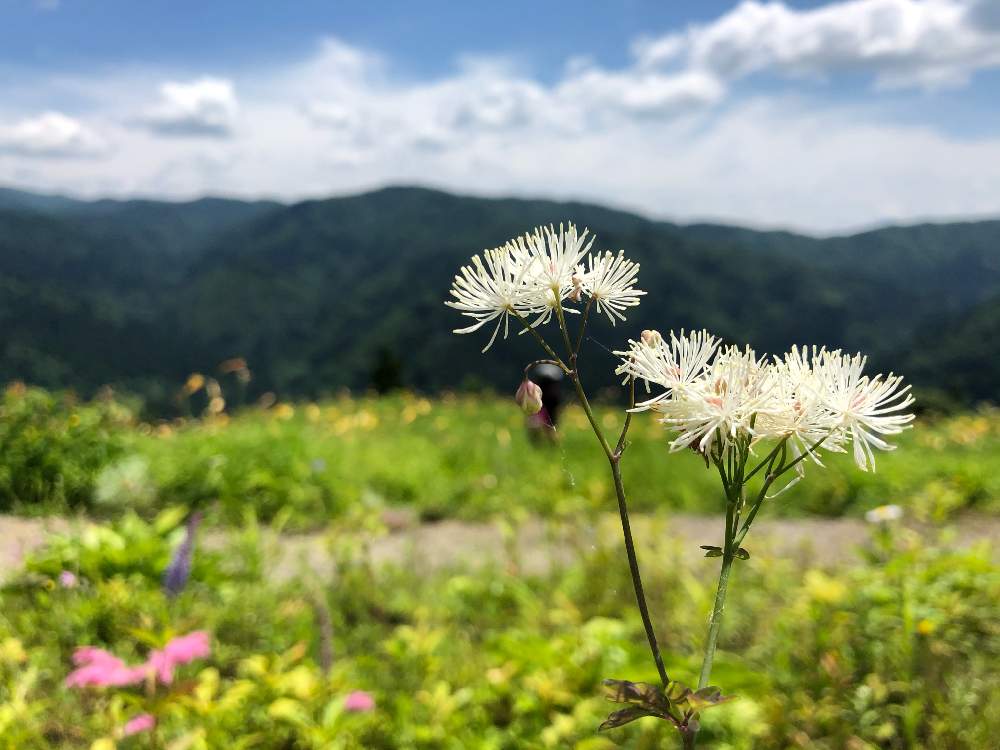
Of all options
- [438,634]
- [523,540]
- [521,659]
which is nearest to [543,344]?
A: [521,659]

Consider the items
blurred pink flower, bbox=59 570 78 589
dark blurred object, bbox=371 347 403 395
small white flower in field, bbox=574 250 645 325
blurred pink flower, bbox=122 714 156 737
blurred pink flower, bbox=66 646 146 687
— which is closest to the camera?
small white flower in field, bbox=574 250 645 325

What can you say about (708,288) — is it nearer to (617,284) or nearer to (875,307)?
(875,307)

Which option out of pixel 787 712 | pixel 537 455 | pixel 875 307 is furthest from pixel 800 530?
pixel 875 307

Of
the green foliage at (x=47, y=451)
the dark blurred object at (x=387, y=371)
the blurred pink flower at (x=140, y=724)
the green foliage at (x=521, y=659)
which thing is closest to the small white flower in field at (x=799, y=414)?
the green foliage at (x=521, y=659)

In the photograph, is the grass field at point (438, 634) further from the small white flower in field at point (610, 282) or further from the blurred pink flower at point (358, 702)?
the small white flower in field at point (610, 282)

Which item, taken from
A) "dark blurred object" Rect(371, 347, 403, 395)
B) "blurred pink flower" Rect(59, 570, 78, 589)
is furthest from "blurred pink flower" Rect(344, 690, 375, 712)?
"dark blurred object" Rect(371, 347, 403, 395)

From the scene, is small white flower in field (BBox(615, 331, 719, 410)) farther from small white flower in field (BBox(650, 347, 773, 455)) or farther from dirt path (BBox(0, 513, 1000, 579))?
dirt path (BBox(0, 513, 1000, 579))

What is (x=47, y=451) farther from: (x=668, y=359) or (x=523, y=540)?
(x=668, y=359)
